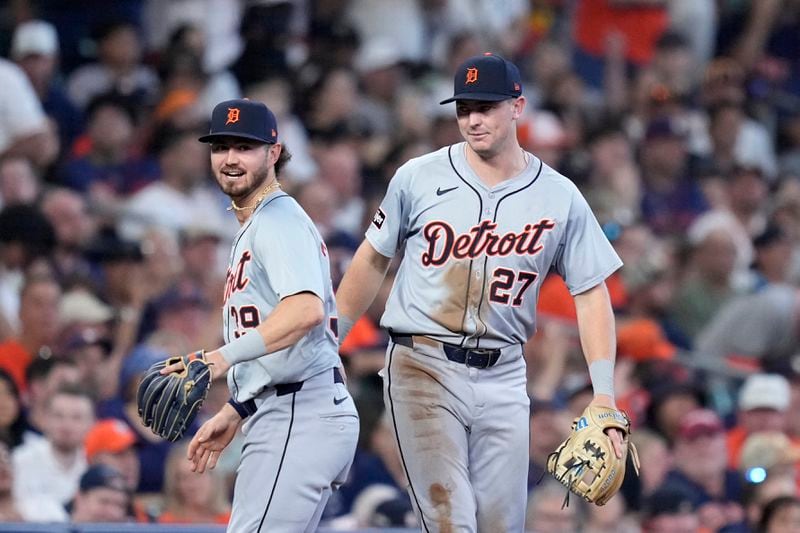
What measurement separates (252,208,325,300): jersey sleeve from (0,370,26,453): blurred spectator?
2.91m

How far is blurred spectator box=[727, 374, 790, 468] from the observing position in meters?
8.44

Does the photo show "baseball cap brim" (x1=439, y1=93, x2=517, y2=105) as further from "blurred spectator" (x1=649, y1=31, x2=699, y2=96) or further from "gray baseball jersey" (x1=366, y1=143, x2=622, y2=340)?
"blurred spectator" (x1=649, y1=31, x2=699, y2=96)

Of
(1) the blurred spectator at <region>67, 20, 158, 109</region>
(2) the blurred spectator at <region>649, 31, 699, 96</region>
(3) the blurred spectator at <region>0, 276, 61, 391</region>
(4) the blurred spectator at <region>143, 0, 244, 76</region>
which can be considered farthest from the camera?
(2) the blurred spectator at <region>649, 31, 699, 96</region>

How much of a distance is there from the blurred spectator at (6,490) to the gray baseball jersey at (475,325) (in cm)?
237

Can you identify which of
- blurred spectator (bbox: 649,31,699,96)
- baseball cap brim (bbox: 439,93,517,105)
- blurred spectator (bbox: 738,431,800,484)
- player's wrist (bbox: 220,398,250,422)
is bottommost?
blurred spectator (bbox: 738,431,800,484)

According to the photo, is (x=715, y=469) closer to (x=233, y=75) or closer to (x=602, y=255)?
(x=602, y=255)

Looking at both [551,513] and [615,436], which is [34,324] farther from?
[615,436]

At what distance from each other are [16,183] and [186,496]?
8.63 feet

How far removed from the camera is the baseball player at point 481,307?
16.1 feet

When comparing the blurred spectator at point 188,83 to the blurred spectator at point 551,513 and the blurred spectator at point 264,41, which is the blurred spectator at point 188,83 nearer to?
the blurred spectator at point 264,41

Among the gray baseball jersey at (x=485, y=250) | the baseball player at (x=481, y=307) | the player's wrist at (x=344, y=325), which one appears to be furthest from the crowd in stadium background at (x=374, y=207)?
the gray baseball jersey at (x=485, y=250)

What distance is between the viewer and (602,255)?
4.99 m

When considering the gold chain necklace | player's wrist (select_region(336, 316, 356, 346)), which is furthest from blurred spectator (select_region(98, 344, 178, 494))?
the gold chain necklace

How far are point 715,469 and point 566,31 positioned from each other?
6.51 m
